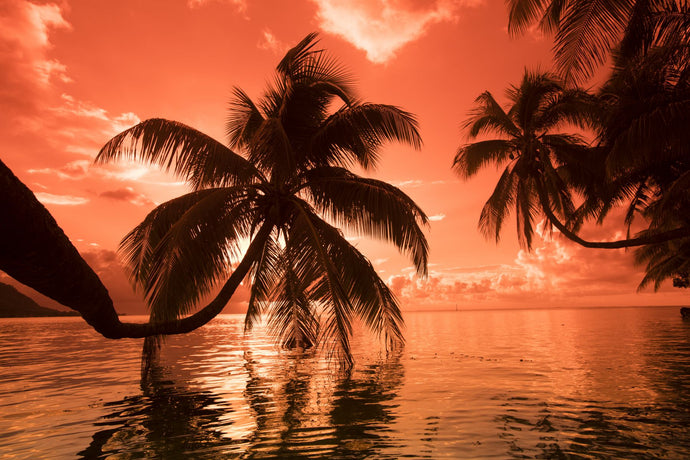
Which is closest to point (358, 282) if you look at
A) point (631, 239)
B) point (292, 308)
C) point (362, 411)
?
point (362, 411)

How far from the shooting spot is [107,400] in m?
8.84

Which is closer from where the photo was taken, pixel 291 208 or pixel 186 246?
pixel 186 246

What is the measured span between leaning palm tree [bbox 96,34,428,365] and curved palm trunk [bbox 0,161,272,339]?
2607 millimetres

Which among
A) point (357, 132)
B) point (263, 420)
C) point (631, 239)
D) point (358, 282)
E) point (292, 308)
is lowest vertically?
point (263, 420)

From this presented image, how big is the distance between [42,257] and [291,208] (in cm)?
705

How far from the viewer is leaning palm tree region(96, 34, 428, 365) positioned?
832 cm

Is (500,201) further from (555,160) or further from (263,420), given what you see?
(263,420)

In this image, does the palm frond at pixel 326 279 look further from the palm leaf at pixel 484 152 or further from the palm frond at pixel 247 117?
the palm leaf at pixel 484 152

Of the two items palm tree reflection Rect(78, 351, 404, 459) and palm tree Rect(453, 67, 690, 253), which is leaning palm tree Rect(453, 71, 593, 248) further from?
palm tree reflection Rect(78, 351, 404, 459)

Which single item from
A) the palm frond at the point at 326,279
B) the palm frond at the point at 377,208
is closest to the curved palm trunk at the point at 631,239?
the palm frond at the point at 377,208

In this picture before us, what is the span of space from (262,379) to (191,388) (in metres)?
1.83

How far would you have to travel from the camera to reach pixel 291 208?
33.8 feet

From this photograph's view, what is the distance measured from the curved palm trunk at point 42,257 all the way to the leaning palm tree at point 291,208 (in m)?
2.61

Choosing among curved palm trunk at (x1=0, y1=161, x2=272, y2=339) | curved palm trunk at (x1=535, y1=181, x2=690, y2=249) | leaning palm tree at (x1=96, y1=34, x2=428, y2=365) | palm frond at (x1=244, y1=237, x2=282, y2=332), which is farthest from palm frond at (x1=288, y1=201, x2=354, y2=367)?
curved palm trunk at (x1=535, y1=181, x2=690, y2=249)
